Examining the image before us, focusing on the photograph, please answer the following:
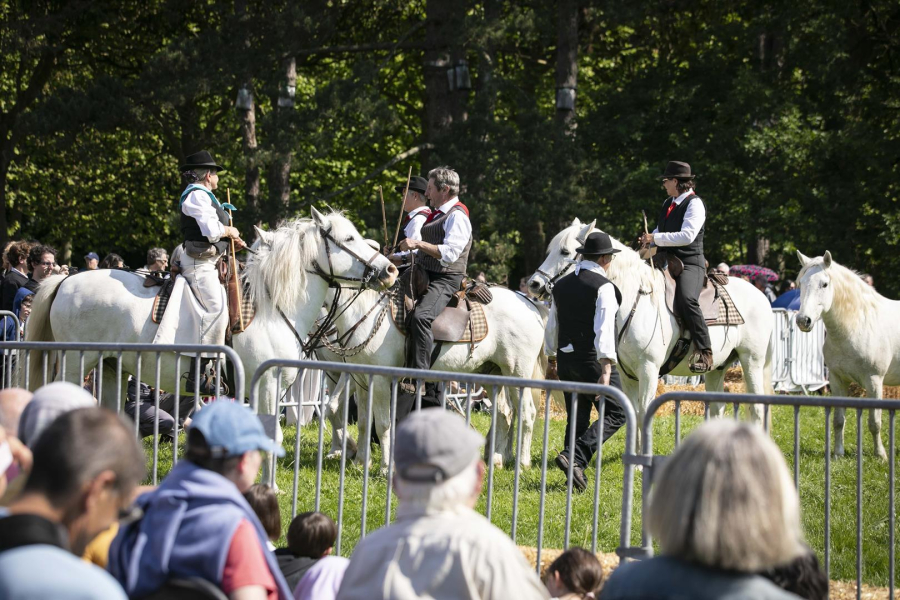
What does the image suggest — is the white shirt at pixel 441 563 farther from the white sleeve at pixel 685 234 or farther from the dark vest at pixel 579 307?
the white sleeve at pixel 685 234

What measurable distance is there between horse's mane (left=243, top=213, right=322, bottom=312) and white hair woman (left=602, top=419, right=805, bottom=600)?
7.05m

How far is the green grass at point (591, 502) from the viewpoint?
7426 mm

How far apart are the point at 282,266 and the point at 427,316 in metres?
1.53

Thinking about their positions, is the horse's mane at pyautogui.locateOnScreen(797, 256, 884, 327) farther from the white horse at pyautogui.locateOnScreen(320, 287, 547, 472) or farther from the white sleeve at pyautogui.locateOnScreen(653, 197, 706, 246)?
the white horse at pyautogui.locateOnScreen(320, 287, 547, 472)

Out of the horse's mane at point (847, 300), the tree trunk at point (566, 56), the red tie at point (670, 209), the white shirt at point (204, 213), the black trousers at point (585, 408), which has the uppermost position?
the tree trunk at point (566, 56)

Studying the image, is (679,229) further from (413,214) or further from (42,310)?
(42,310)

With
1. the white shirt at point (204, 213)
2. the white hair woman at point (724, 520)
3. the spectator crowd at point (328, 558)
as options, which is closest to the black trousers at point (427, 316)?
the white shirt at point (204, 213)

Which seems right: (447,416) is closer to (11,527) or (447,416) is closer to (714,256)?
(11,527)

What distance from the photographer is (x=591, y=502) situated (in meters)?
8.74

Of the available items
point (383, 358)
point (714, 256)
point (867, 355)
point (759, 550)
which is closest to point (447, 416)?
point (759, 550)

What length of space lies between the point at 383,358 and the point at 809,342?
36.9ft


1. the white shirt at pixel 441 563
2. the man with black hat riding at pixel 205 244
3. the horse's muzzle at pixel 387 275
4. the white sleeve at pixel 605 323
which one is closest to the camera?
the white shirt at pixel 441 563

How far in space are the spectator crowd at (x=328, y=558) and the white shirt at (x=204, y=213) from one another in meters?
5.13

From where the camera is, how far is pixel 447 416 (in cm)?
324
